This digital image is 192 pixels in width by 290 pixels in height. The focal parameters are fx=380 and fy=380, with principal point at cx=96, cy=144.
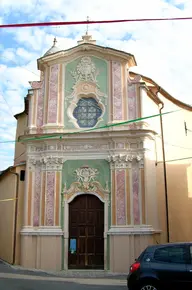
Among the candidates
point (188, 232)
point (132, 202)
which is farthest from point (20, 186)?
point (188, 232)

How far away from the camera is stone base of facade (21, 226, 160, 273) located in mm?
16141

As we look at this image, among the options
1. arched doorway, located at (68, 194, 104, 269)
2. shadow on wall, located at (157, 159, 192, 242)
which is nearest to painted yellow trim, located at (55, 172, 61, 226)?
arched doorway, located at (68, 194, 104, 269)

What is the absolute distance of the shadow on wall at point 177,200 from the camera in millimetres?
18281

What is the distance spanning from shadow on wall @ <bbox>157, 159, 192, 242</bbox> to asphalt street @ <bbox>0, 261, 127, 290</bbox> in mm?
4960

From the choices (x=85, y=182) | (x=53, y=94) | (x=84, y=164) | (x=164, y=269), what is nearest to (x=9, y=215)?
(x=85, y=182)

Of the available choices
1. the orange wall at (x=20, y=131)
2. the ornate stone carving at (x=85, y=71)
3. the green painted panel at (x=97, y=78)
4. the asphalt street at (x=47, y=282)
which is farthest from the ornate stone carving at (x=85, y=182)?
the orange wall at (x=20, y=131)

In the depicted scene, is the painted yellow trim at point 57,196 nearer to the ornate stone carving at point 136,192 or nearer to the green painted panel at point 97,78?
the green painted panel at point 97,78

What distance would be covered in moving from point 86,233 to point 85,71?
7761 mm

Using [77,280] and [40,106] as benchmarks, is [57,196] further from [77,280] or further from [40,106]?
[40,106]

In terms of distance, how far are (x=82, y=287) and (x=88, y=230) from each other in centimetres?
464

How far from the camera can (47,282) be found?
13344 mm

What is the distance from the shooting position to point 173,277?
8781 mm

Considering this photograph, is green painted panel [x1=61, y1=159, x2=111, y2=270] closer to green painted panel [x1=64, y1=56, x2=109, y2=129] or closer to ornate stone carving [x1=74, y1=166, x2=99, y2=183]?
ornate stone carving [x1=74, y1=166, x2=99, y2=183]

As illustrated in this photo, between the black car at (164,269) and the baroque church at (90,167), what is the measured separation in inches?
276
